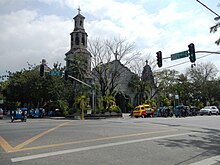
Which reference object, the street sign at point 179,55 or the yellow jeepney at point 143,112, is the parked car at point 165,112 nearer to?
the yellow jeepney at point 143,112

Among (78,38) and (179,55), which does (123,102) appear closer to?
(78,38)

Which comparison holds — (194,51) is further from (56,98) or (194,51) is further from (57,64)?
(57,64)

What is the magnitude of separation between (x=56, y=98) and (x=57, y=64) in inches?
331

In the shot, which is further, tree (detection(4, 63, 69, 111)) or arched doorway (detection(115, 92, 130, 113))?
arched doorway (detection(115, 92, 130, 113))

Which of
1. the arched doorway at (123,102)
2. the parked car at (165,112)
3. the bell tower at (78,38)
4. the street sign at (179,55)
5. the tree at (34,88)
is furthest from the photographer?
the arched doorway at (123,102)

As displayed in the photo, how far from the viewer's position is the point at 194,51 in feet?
65.2

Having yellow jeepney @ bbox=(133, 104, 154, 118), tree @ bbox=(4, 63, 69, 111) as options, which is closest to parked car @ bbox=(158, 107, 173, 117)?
yellow jeepney @ bbox=(133, 104, 154, 118)

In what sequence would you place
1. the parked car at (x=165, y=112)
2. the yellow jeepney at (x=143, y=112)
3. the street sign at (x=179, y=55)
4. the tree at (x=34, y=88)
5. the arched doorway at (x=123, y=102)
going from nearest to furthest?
the street sign at (x=179, y=55), the yellow jeepney at (x=143, y=112), the parked car at (x=165, y=112), the tree at (x=34, y=88), the arched doorway at (x=123, y=102)

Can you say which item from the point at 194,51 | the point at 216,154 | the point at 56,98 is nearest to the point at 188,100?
the point at 56,98

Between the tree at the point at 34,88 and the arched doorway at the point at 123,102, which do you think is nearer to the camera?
the tree at the point at 34,88

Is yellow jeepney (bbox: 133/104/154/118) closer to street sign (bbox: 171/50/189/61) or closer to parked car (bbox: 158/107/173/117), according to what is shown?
parked car (bbox: 158/107/173/117)

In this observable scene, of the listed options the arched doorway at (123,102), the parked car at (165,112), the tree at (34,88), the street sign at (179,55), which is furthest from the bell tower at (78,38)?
the street sign at (179,55)

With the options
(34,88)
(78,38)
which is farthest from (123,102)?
(34,88)

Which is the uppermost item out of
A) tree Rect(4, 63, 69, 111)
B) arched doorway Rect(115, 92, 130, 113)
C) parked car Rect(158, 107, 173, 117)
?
tree Rect(4, 63, 69, 111)
